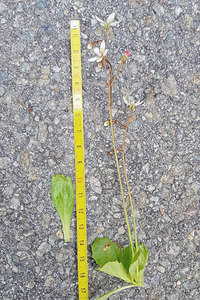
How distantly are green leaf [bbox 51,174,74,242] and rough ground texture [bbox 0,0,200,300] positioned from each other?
0.09 ft

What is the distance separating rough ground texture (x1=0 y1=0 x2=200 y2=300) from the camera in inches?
46.7

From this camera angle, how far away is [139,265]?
45.6 inches

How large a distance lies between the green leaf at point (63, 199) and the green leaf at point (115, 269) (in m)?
0.19

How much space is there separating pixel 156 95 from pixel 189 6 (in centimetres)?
39

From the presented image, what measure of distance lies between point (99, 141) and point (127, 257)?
464 millimetres

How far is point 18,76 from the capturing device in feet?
3.91

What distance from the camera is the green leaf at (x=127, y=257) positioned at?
1173 mm

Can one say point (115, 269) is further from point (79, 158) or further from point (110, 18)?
point (110, 18)

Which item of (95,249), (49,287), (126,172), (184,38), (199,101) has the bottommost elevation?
(49,287)

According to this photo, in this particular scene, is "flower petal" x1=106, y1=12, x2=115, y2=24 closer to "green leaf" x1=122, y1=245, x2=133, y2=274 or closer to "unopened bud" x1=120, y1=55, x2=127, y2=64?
"unopened bud" x1=120, y1=55, x2=127, y2=64

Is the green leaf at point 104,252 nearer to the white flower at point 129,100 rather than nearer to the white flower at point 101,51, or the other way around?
the white flower at point 129,100

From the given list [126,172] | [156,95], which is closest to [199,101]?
[156,95]

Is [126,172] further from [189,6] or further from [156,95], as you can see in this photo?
[189,6]

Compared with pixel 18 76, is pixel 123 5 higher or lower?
higher
